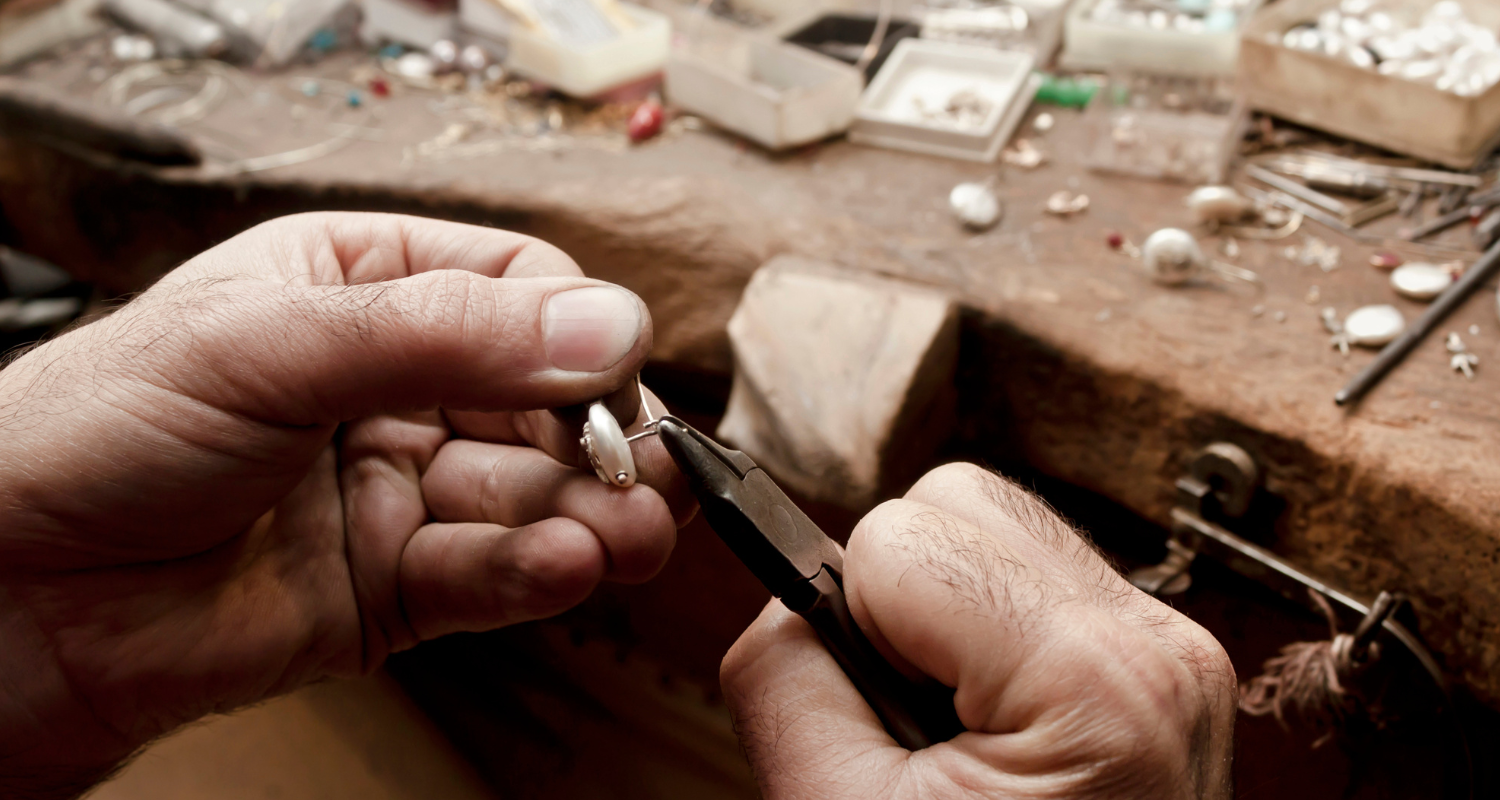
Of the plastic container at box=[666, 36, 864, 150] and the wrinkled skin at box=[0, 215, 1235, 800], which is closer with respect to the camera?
the wrinkled skin at box=[0, 215, 1235, 800]

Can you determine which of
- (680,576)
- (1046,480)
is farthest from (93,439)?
(1046,480)

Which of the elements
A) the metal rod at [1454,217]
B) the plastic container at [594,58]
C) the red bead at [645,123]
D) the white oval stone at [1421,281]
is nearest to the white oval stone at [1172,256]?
the white oval stone at [1421,281]

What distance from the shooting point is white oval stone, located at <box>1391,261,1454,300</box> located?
4.89ft

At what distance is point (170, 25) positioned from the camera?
8.68 feet

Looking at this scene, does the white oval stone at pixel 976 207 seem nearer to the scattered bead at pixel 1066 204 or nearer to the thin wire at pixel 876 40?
the scattered bead at pixel 1066 204

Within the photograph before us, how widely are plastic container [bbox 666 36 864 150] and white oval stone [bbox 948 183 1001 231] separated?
40 cm

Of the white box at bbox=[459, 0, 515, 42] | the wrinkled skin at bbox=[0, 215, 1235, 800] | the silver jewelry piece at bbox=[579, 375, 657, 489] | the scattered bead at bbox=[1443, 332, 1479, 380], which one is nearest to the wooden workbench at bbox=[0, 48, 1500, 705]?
the scattered bead at bbox=[1443, 332, 1479, 380]

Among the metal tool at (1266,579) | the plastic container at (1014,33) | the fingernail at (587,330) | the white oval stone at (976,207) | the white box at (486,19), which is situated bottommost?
the metal tool at (1266,579)

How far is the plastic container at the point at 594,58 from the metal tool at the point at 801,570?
65.4 inches

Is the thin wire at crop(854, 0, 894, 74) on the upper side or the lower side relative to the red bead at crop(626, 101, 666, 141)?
upper

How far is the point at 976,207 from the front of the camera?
1.78 metres

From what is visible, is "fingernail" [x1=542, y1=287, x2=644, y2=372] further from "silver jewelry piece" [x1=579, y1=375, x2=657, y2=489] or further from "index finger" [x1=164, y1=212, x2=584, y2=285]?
"index finger" [x1=164, y1=212, x2=584, y2=285]

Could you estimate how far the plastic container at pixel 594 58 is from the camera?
2275mm

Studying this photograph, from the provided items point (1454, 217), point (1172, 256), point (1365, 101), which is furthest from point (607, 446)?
point (1365, 101)
